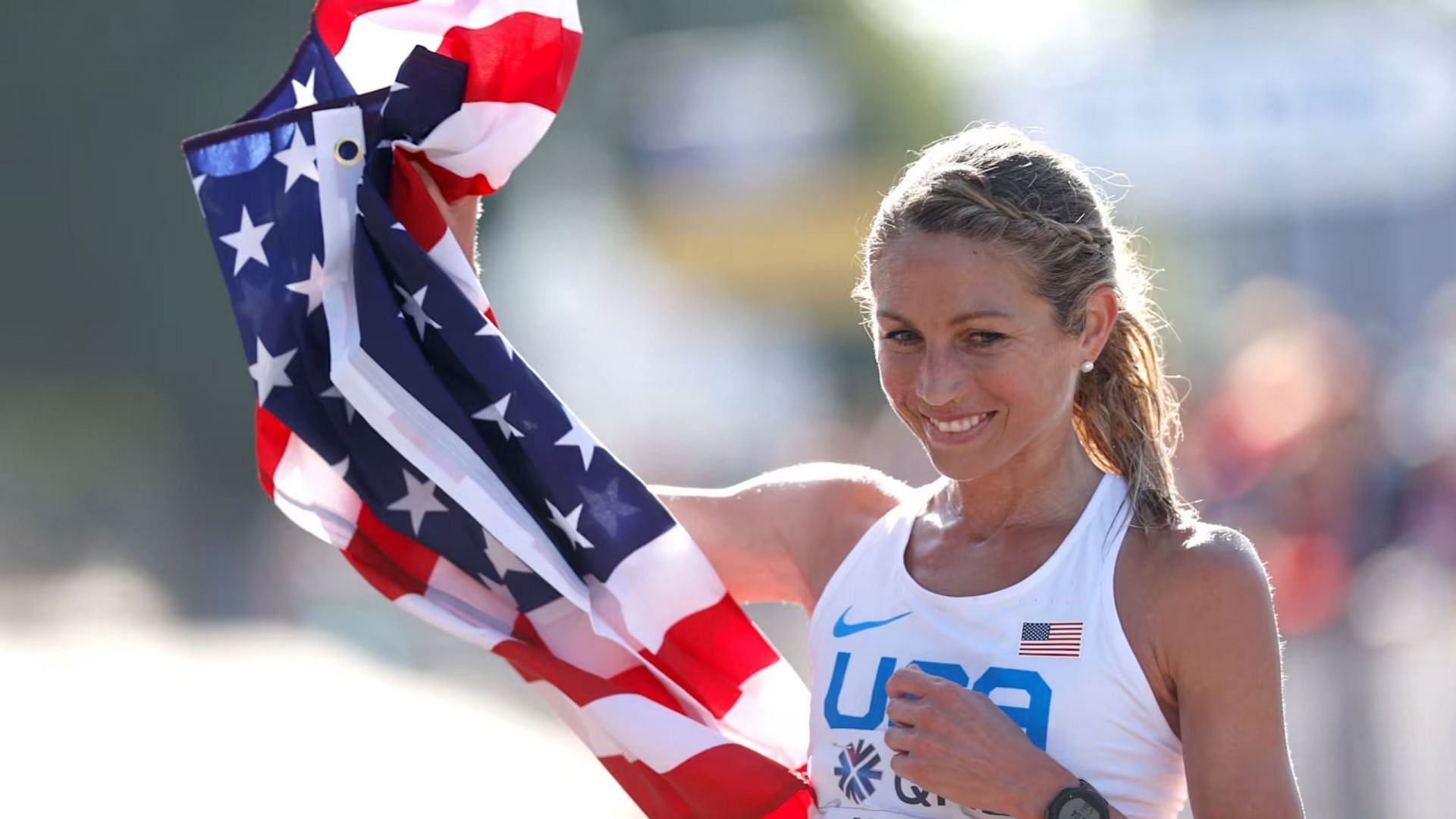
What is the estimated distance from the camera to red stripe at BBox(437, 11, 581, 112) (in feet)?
11.1

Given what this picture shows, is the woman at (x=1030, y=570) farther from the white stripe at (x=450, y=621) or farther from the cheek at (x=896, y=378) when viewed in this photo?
the white stripe at (x=450, y=621)

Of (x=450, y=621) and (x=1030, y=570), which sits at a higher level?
(x=1030, y=570)

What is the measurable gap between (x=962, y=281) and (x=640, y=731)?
1.07 metres

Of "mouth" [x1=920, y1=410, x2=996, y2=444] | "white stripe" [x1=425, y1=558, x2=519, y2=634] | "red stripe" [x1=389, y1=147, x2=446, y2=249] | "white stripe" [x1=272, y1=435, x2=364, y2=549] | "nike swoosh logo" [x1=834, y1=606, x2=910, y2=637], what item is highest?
"red stripe" [x1=389, y1=147, x2=446, y2=249]

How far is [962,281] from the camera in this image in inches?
112

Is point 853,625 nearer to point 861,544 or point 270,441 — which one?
point 861,544

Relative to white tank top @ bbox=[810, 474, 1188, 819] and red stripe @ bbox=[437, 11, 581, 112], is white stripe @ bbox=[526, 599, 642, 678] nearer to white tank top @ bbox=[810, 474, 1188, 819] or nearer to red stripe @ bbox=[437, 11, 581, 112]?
white tank top @ bbox=[810, 474, 1188, 819]

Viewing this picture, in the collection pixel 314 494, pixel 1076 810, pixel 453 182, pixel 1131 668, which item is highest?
pixel 453 182

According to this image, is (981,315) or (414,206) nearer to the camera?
(981,315)

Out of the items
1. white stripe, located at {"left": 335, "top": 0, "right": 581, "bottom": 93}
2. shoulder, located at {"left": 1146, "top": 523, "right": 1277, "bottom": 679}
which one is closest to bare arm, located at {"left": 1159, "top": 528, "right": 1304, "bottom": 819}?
shoulder, located at {"left": 1146, "top": 523, "right": 1277, "bottom": 679}

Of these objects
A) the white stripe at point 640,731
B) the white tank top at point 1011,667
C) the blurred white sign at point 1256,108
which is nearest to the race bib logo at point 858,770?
the white tank top at point 1011,667

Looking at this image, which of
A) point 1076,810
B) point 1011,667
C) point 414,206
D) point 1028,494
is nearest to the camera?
point 1076,810

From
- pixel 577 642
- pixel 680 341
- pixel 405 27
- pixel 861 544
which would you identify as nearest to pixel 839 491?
pixel 861 544

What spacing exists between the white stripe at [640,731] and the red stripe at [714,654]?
144 millimetres
